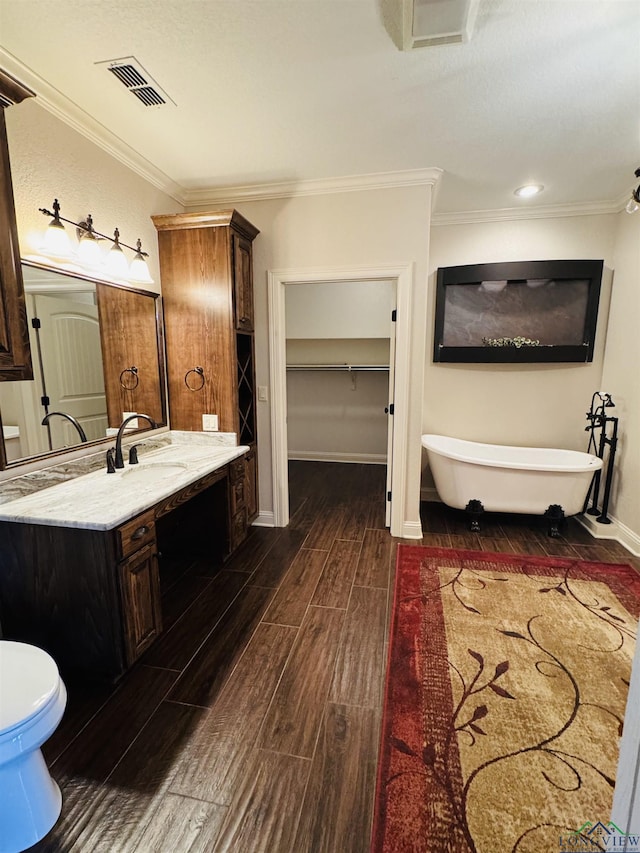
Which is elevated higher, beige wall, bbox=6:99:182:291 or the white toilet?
beige wall, bbox=6:99:182:291

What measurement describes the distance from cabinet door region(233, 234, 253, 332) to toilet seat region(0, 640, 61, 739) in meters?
2.17

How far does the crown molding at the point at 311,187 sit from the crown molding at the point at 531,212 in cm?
89

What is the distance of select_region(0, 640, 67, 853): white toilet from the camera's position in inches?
42.5

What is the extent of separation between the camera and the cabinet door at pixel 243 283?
277 cm

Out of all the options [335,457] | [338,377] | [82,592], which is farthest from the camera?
[335,457]

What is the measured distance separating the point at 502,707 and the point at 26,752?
5.53ft

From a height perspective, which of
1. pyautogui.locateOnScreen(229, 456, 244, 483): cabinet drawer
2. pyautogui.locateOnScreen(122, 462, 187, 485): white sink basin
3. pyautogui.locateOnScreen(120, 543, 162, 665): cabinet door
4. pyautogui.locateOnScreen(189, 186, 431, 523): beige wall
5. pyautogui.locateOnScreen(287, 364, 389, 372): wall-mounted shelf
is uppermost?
pyautogui.locateOnScreen(189, 186, 431, 523): beige wall

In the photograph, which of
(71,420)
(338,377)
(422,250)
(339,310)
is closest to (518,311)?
(422,250)

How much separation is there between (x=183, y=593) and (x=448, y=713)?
5.32 feet

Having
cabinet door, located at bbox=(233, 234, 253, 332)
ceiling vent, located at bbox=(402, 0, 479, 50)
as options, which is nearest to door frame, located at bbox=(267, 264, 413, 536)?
cabinet door, located at bbox=(233, 234, 253, 332)

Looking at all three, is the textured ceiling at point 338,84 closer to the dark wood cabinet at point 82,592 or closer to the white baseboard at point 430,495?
the dark wood cabinet at point 82,592

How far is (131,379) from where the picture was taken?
2.61 metres

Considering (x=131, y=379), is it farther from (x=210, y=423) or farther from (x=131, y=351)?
(x=210, y=423)

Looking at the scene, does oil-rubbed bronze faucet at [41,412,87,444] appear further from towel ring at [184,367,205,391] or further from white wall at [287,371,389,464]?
white wall at [287,371,389,464]
